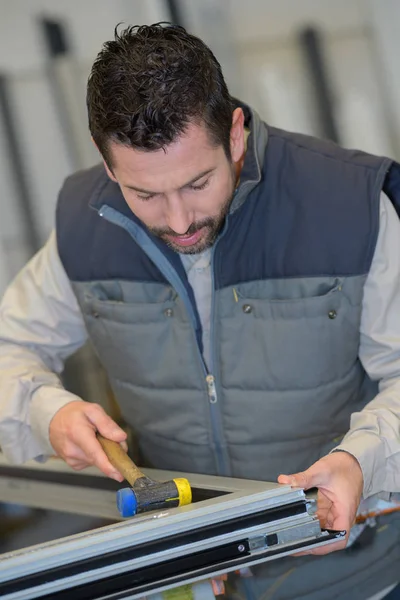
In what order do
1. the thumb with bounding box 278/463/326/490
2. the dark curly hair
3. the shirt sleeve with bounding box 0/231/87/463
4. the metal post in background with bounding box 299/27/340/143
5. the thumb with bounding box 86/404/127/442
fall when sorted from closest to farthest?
the thumb with bounding box 278/463/326/490 < the dark curly hair < the thumb with bounding box 86/404/127/442 < the shirt sleeve with bounding box 0/231/87/463 < the metal post in background with bounding box 299/27/340/143

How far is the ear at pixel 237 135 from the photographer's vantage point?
1.40m

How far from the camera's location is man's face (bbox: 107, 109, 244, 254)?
1.29 m

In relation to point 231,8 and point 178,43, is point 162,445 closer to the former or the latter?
point 178,43

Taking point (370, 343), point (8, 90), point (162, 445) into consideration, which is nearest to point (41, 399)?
point (162, 445)

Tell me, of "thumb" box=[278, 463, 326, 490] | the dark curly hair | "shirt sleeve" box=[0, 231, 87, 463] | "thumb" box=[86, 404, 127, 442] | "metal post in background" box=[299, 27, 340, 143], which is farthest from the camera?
"metal post in background" box=[299, 27, 340, 143]

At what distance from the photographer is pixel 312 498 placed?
1.10m

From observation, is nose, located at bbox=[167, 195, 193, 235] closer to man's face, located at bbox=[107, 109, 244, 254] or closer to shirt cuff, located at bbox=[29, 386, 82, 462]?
man's face, located at bbox=[107, 109, 244, 254]

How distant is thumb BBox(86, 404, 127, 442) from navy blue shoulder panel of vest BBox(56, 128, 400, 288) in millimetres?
302

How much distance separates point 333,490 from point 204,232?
0.47m

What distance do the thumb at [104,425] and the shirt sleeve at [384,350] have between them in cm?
35

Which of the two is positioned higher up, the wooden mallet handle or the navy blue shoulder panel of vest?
the navy blue shoulder panel of vest

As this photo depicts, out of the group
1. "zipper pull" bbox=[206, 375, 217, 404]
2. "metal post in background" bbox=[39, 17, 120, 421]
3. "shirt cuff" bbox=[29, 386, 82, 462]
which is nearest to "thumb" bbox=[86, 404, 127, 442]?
"shirt cuff" bbox=[29, 386, 82, 462]

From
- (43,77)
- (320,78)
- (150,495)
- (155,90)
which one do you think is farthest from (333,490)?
(43,77)

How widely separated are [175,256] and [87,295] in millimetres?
224
